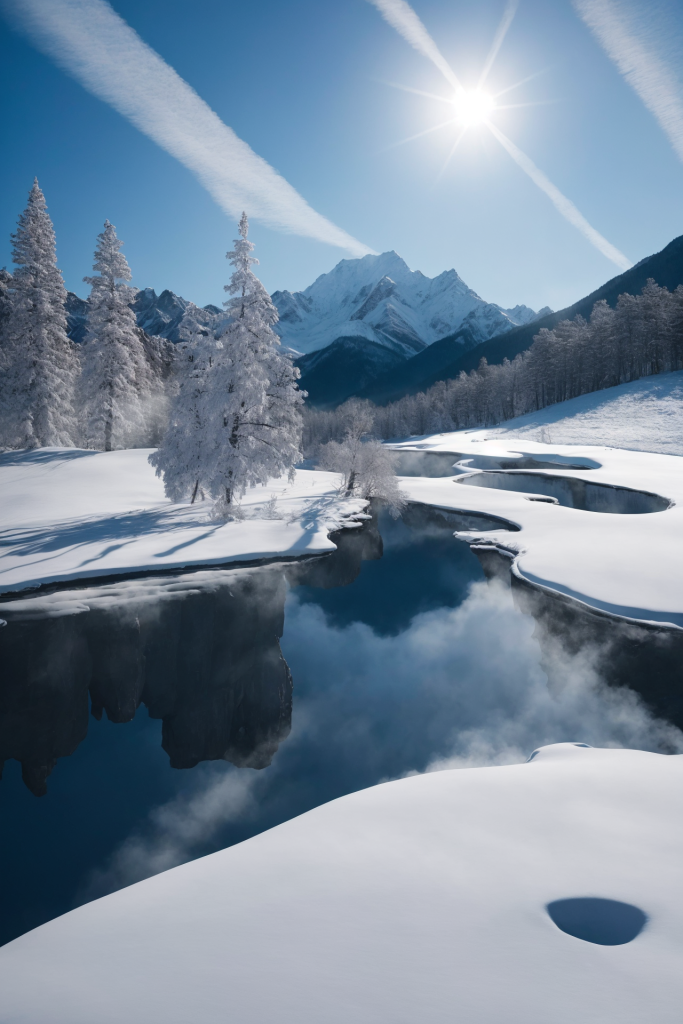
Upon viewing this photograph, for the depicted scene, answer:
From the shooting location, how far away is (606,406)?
63.3 m

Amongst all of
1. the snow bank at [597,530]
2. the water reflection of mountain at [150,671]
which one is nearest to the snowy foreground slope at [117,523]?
the water reflection of mountain at [150,671]

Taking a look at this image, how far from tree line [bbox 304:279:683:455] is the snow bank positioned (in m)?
22.8

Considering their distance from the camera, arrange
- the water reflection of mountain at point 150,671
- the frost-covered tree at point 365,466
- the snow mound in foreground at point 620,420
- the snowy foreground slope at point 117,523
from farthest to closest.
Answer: the snow mound in foreground at point 620,420
the frost-covered tree at point 365,466
the snowy foreground slope at point 117,523
the water reflection of mountain at point 150,671

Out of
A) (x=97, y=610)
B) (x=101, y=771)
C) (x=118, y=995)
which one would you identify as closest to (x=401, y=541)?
(x=97, y=610)

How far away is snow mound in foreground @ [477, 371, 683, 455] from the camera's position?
4981 cm

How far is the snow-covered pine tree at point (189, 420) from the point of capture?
2168 centimetres

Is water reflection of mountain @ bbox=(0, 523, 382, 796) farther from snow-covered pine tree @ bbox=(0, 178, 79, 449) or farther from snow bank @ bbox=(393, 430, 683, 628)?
snow-covered pine tree @ bbox=(0, 178, 79, 449)

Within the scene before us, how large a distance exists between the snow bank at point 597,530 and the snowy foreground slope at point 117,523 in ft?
24.6

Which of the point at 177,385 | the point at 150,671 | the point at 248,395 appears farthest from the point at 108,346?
the point at 150,671

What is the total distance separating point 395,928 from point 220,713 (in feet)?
23.9

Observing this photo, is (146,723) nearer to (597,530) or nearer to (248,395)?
(248,395)

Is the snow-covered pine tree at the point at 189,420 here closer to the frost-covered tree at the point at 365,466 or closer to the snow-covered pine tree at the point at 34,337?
the frost-covered tree at the point at 365,466

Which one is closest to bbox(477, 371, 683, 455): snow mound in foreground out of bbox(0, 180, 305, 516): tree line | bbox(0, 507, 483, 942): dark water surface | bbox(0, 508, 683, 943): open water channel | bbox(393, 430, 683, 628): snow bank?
bbox(393, 430, 683, 628): snow bank

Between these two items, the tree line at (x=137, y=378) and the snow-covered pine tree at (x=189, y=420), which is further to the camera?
the snow-covered pine tree at (x=189, y=420)
